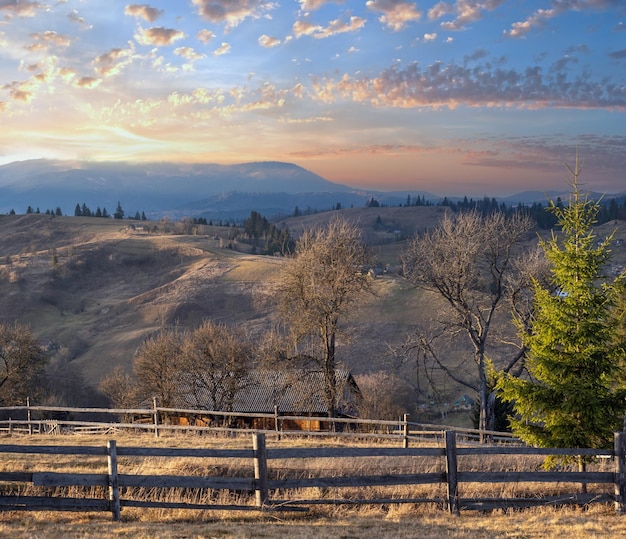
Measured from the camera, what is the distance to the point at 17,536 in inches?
337

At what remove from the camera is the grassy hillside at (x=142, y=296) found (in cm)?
7794

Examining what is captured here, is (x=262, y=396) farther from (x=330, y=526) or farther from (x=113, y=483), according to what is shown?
(x=330, y=526)

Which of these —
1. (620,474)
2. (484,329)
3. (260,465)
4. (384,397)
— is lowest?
(384,397)

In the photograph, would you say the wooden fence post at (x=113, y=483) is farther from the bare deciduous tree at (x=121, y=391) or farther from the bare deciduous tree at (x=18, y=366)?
the bare deciduous tree at (x=121, y=391)

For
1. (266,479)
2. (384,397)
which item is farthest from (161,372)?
(266,479)

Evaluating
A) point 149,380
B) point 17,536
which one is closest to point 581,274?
point 17,536

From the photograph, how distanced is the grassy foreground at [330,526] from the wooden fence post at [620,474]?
1.36ft

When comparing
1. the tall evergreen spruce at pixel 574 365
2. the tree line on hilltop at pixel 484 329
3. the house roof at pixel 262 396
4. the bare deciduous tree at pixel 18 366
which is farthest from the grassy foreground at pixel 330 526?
the bare deciduous tree at pixel 18 366

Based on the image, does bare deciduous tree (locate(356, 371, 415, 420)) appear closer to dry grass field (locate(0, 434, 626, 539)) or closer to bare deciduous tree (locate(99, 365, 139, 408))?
bare deciduous tree (locate(99, 365, 139, 408))

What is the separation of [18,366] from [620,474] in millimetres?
43508

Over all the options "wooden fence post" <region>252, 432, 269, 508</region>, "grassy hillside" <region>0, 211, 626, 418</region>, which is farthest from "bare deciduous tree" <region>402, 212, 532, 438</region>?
"wooden fence post" <region>252, 432, 269, 508</region>

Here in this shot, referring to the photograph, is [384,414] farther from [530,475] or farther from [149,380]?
[530,475]

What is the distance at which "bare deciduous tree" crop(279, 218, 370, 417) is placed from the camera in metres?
29.9

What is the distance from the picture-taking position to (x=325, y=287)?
2995 cm
